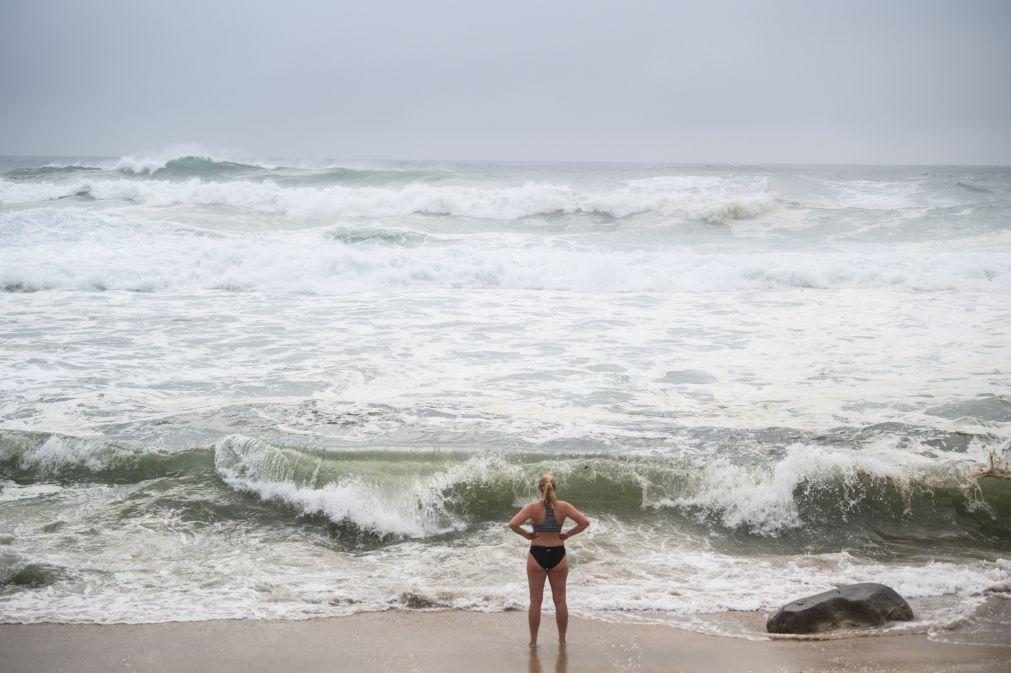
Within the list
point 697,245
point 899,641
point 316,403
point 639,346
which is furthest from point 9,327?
point 697,245

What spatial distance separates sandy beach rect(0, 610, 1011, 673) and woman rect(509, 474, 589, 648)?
0.23 metres

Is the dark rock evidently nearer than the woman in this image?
No

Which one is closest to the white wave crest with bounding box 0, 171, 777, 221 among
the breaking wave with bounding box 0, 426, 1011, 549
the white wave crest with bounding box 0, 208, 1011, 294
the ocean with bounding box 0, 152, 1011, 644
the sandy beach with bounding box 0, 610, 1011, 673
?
the white wave crest with bounding box 0, 208, 1011, 294

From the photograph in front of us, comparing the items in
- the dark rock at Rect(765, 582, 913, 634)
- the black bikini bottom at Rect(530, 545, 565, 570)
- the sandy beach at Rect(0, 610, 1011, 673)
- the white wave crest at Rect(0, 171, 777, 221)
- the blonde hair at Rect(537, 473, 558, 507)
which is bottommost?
the sandy beach at Rect(0, 610, 1011, 673)

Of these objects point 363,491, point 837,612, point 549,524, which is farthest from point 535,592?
point 363,491

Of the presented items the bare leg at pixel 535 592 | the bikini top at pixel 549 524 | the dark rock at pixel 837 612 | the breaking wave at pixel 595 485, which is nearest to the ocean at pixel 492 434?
the breaking wave at pixel 595 485

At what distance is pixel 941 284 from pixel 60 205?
3090 cm

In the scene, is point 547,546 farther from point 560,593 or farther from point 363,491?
point 363,491

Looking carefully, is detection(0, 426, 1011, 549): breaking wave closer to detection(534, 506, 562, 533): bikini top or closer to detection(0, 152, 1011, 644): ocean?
detection(0, 152, 1011, 644): ocean

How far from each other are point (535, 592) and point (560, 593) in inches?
6.0

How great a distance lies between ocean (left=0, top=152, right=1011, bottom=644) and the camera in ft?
20.1

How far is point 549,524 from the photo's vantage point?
16.2 feet

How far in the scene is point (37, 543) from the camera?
660 centimetres

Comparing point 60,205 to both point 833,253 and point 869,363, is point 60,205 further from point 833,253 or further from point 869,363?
point 869,363
